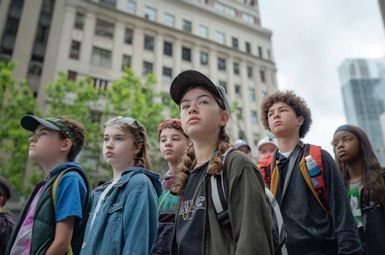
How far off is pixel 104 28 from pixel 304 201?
89.7 ft

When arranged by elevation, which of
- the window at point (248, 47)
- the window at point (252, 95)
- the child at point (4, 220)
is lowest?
the child at point (4, 220)

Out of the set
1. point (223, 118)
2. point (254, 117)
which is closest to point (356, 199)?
point (223, 118)

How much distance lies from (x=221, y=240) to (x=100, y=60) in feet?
84.3

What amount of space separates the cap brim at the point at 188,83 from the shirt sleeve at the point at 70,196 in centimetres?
122

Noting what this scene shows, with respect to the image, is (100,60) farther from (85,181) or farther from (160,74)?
(85,181)

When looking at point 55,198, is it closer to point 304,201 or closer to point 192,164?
point 192,164

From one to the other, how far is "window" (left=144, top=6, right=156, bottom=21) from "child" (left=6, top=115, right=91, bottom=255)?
28828 mm

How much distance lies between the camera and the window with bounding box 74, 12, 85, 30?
82.2 feet

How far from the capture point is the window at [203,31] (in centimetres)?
3219

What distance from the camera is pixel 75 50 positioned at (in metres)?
24.1

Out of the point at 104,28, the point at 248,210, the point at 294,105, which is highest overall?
the point at 104,28

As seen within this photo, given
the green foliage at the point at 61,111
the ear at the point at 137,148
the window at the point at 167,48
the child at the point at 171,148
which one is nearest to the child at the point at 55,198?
the ear at the point at 137,148

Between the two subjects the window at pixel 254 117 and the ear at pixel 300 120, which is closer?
the ear at pixel 300 120

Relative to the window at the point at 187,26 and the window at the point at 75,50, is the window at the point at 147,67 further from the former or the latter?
the window at the point at 187,26
